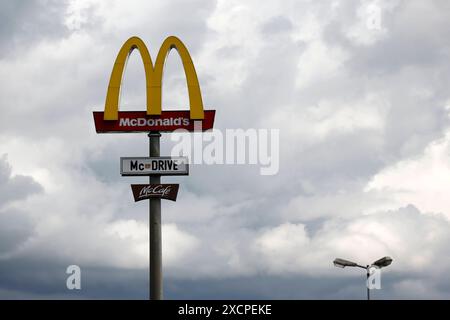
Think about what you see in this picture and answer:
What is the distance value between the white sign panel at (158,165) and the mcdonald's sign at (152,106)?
1.70m

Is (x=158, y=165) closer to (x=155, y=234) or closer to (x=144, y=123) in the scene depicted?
(x=144, y=123)

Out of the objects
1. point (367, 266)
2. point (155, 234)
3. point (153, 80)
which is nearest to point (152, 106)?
point (153, 80)

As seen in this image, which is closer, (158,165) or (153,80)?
(153,80)

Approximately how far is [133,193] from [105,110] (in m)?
4.94

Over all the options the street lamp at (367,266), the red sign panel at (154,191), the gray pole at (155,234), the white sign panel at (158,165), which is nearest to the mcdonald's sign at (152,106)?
the gray pole at (155,234)

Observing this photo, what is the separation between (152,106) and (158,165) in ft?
11.0

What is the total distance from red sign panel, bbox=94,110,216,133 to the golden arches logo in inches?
12.5

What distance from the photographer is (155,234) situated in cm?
4591

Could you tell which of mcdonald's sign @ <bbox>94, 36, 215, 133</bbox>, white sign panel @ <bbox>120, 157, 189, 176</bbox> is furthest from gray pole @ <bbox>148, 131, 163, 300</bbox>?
mcdonald's sign @ <bbox>94, 36, 215, 133</bbox>

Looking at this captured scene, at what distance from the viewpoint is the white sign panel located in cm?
4575
